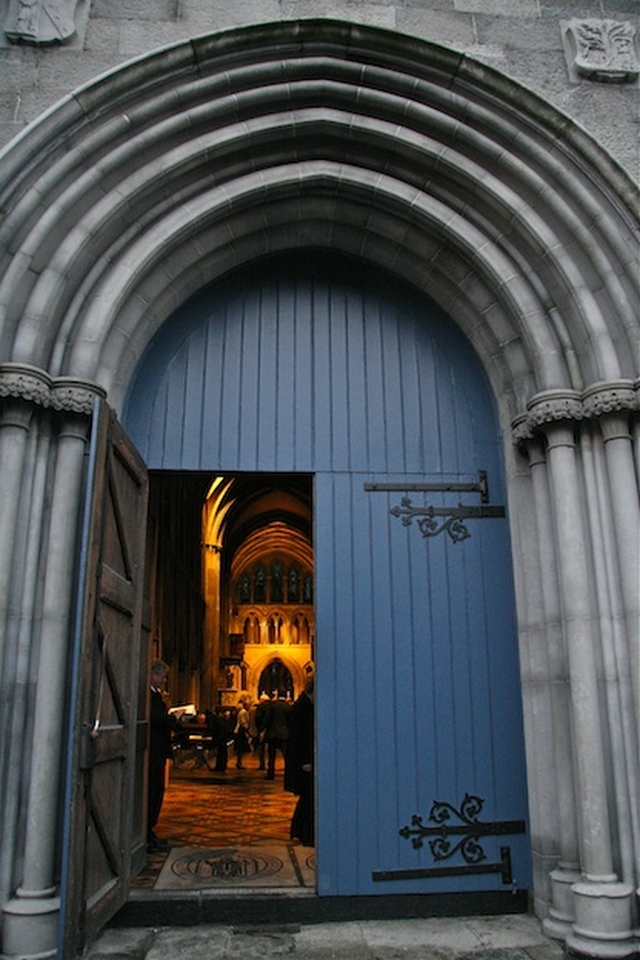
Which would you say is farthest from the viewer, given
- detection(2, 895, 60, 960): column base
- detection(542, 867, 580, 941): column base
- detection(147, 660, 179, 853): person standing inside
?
detection(147, 660, 179, 853): person standing inside

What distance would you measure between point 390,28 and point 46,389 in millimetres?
3022

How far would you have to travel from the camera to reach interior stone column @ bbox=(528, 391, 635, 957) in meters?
3.55

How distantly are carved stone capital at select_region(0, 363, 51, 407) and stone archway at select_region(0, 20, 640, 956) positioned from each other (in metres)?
0.01

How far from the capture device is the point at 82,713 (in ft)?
10.9

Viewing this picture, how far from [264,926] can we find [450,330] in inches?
150

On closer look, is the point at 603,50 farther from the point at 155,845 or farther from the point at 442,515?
the point at 155,845

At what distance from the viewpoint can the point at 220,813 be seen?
724 centimetres

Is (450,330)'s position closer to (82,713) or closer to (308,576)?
(82,713)

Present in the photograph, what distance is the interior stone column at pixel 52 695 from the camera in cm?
343

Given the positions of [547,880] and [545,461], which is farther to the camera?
[545,461]

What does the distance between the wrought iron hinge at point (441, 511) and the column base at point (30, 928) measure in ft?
9.15

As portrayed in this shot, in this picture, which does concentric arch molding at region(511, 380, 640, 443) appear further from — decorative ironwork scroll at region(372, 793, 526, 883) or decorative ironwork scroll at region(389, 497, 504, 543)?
decorative ironwork scroll at region(372, 793, 526, 883)

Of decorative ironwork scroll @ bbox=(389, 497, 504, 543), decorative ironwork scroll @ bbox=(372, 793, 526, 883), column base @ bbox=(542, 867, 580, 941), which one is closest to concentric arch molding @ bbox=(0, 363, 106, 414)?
decorative ironwork scroll @ bbox=(389, 497, 504, 543)

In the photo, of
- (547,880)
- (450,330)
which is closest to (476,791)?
(547,880)
